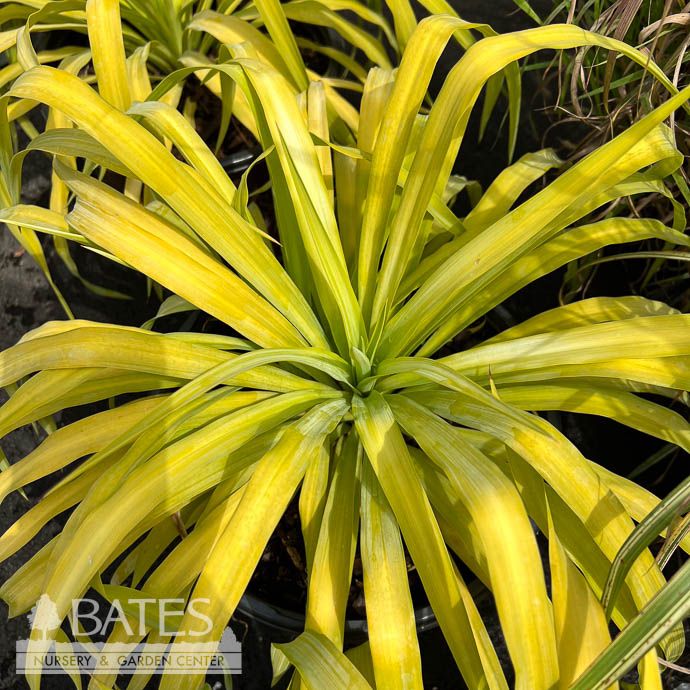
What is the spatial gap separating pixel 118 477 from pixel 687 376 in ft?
1.73

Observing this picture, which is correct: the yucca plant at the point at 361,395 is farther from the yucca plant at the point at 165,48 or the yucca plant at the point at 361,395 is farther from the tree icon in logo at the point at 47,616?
the yucca plant at the point at 165,48

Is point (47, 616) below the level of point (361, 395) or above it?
below

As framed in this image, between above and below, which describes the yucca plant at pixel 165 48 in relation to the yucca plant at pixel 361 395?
above

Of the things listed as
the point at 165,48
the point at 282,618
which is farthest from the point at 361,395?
the point at 165,48

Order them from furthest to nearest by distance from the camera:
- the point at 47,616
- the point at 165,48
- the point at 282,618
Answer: the point at 165,48
the point at 282,618
the point at 47,616

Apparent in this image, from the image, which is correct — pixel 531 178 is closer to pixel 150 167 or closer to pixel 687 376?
pixel 687 376

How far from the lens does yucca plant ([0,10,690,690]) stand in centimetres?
59

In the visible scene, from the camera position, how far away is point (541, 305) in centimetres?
127

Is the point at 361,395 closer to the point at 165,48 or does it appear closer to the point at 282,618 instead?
the point at 282,618

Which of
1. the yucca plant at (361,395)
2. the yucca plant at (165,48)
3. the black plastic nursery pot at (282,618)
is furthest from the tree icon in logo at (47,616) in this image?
the yucca plant at (165,48)

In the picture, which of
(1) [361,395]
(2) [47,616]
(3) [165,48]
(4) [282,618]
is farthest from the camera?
(3) [165,48]

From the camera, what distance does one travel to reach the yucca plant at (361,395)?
0.59 m

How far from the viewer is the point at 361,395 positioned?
762 millimetres

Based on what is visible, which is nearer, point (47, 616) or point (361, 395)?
point (47, 616)
